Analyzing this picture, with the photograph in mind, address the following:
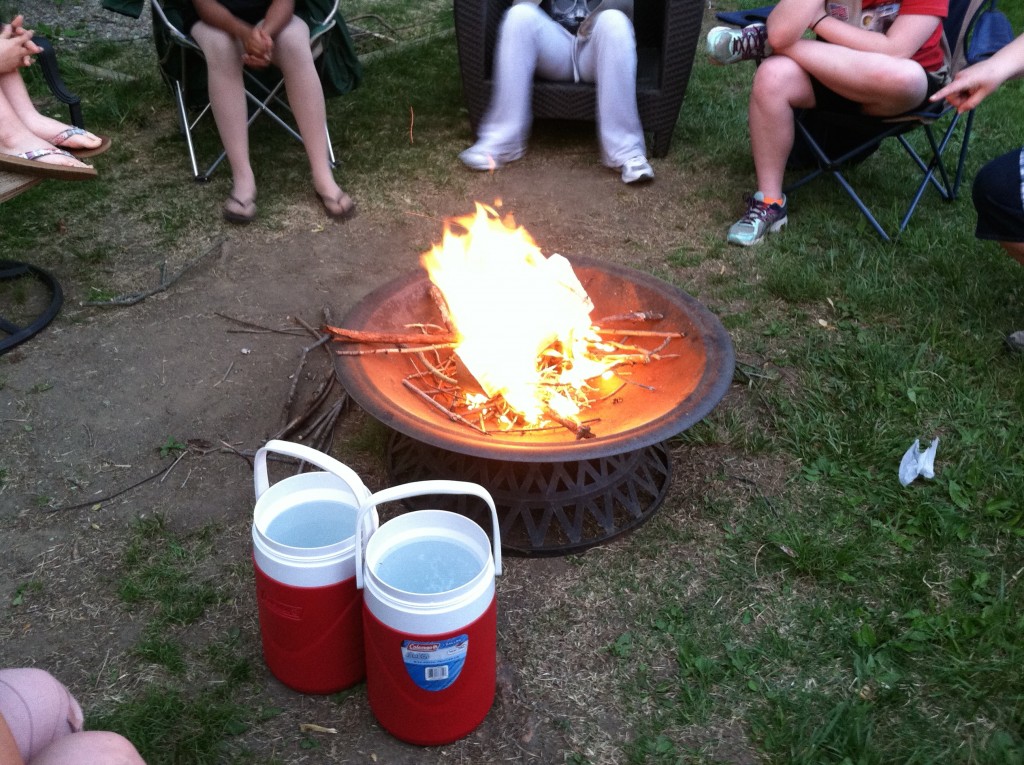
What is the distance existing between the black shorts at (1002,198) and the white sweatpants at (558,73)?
1772mm

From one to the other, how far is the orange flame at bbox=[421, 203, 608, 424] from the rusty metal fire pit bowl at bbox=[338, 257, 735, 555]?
6 centimetres

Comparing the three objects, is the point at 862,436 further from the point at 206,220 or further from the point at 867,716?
the point at 206,220

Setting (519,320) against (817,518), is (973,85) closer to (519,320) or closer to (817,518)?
(817,518)

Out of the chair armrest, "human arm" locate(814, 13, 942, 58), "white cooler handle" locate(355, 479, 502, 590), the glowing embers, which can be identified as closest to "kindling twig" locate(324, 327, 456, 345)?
the glowing embers

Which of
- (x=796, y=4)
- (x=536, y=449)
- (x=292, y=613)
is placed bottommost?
(x=292, y=613)

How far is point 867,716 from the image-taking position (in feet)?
6.09

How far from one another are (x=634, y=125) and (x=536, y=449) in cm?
282

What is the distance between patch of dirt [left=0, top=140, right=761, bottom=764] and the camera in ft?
6.19

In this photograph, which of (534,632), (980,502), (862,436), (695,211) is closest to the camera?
(534,632)

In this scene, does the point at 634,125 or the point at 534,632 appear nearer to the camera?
the point at 534,632

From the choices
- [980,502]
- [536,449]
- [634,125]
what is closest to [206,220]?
[634,125]

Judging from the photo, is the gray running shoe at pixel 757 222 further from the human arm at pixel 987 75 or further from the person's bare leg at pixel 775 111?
the human arm at pixel 987 75

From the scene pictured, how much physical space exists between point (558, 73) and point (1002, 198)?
2.26 m

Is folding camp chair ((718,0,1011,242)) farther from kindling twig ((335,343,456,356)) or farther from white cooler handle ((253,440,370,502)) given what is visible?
white cooler handle ((253,440,370,502))
